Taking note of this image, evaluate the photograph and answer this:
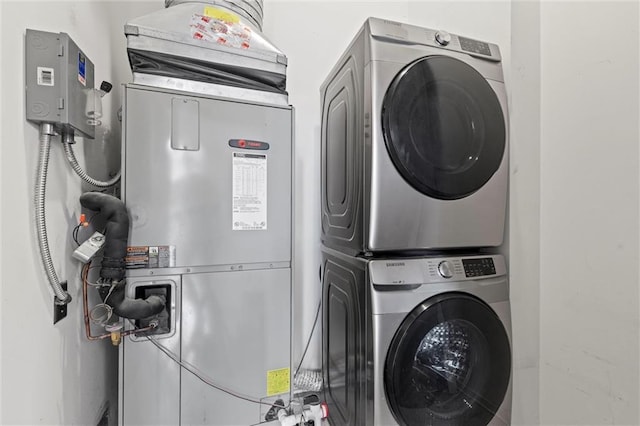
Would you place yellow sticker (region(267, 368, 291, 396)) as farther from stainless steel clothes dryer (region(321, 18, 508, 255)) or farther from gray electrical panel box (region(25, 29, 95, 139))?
gray electrical panel box (region(25, 29, 95, 139))

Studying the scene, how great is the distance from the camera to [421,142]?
1077 mm

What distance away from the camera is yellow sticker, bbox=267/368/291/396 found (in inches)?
46.6

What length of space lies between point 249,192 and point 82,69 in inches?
24.4

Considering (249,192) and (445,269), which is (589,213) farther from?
(249,192)

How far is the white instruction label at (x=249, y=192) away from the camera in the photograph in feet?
3.74

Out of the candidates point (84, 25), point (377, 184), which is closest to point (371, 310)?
point (377, 184)

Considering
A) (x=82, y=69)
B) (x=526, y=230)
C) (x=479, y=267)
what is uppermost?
(x=82, y=69)

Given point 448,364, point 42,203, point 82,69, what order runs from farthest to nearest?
point 448,364 < point 82,69 < point 42,203

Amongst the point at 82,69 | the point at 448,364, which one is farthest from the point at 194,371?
the point at 82,69

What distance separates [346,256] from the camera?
1.22m

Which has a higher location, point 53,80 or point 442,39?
point 442,39

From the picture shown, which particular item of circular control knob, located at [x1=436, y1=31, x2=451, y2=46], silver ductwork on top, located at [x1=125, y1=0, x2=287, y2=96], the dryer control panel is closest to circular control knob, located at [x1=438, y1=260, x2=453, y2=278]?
the dryer control panel

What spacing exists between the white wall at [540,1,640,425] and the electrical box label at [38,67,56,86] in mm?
1749

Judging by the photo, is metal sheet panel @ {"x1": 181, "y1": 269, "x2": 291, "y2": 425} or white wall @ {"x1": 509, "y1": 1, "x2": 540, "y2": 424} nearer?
metal sheet panel @ {"x1": 181, "y1": 269, "x2": 291, "y2": 425}
